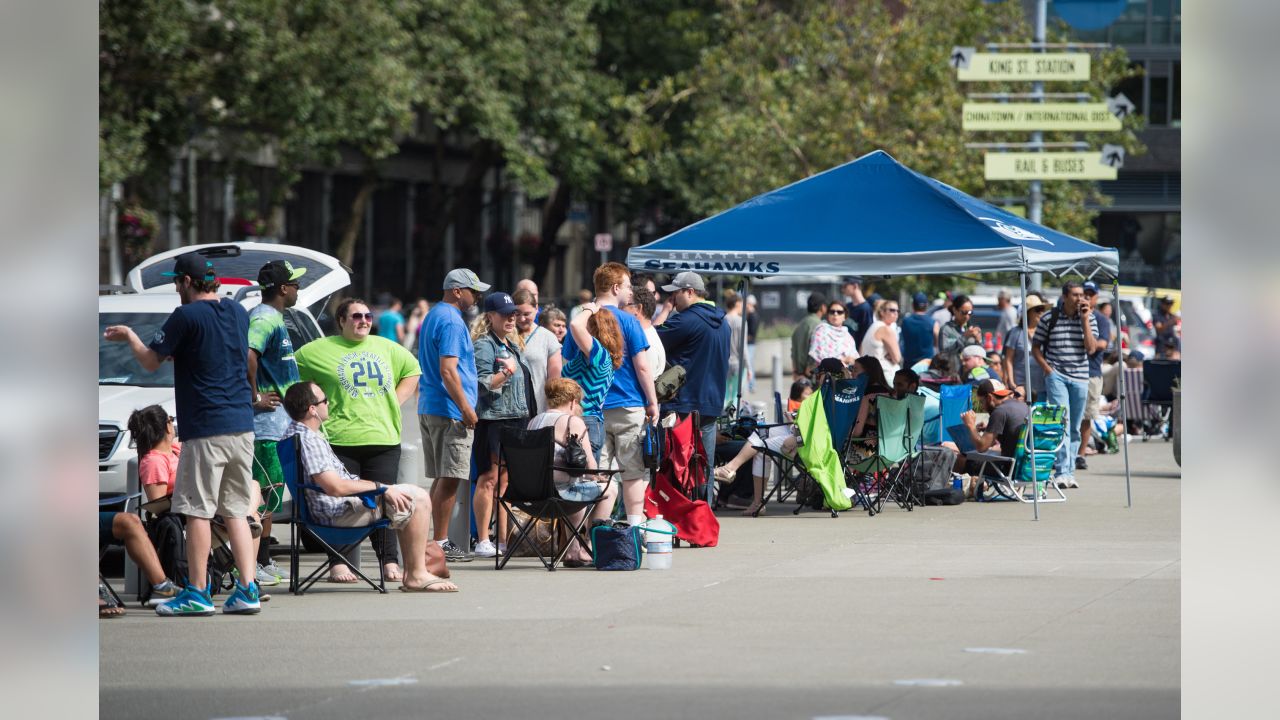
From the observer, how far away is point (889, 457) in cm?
1491

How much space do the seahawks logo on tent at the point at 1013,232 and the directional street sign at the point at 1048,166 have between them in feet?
36.1

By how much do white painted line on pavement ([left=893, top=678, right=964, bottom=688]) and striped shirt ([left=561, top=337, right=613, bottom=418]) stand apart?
490 cm

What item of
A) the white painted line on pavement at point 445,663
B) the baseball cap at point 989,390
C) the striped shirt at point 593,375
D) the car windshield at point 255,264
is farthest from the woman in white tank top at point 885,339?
the white painted line on pavement at point 445,663

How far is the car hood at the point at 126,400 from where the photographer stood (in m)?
12.4

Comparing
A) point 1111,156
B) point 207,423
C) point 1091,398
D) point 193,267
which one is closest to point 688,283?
point 193,267

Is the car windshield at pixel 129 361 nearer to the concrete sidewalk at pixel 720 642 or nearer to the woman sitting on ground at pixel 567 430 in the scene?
the concrete sidewalk at pixel 720 642

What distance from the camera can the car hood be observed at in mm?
12367

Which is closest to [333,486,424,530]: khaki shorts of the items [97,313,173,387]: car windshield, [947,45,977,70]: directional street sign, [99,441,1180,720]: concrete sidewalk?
[99,441,1180,720]: concrete sidewalk

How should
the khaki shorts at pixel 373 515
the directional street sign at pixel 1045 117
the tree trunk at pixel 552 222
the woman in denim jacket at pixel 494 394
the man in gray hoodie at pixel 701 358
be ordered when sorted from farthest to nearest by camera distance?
1. the tree trunk at pixel 552 222
2. the directional street sign at pixel 1045 117
3. the man in gray hoodie at pixel 701 358
4. the woman in denim jacket at pixel 494 394
5. the khaki shorts at pixel 373 515

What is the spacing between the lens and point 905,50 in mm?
34531

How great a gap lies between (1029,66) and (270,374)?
55.8 feet

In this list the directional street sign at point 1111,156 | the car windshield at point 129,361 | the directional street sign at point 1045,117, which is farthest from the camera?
the directional street sign at point 1111,156

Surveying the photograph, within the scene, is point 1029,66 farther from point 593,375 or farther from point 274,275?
point 274,275
